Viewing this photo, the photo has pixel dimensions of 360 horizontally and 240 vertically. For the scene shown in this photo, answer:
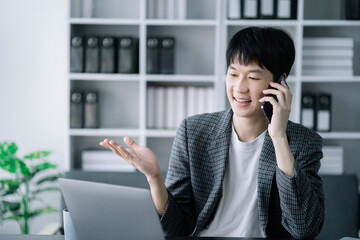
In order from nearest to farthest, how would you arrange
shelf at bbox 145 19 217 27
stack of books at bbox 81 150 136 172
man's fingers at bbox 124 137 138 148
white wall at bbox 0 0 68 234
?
man's fingers at bbox 124 137 138 148
shelf at bbox 145 19 217 27
stack of books at bbox 81 150 136 172
white wall at bbox 0 0 68 234

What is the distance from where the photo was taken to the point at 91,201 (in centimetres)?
93

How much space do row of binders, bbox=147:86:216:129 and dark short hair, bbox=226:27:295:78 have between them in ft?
4.50

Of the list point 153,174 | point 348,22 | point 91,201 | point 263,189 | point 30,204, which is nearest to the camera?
point 91,201

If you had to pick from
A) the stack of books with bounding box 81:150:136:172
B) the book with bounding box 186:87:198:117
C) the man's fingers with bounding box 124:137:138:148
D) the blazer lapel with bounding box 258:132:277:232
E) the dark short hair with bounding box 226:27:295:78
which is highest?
the dark short hair with bounding box 226:27:295:78

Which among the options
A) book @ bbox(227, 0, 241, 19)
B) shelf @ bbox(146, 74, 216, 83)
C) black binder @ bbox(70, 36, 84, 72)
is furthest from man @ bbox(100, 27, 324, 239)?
black binder @ bbox(70, 36, 84, 72)

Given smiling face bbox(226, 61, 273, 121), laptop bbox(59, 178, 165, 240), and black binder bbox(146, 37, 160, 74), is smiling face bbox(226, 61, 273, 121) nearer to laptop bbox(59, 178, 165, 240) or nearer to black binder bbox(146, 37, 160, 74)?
laptop bbox(59, 178, 165, 240)

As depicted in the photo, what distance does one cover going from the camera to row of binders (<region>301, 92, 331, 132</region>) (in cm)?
281

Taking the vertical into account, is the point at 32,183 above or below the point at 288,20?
below

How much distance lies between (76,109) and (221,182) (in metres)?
1.61

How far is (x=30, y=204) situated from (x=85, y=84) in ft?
3.22

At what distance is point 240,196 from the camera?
1481mm

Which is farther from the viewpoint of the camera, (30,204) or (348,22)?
(30,204)

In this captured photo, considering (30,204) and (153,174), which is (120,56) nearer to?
(30,204)

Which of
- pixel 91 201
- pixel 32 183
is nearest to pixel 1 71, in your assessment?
pixel 32 183
